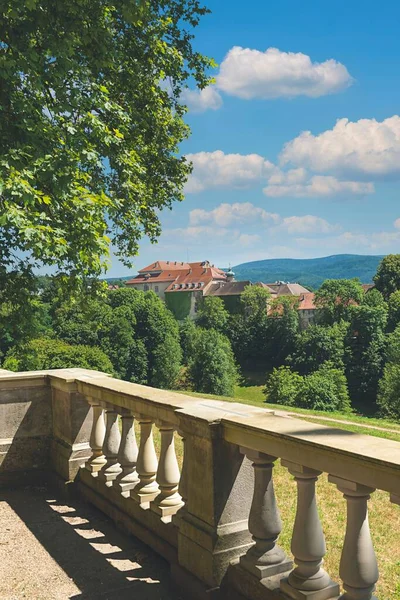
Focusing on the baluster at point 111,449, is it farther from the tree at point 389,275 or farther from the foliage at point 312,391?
the tree at point 389,275

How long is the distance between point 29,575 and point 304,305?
10150cm

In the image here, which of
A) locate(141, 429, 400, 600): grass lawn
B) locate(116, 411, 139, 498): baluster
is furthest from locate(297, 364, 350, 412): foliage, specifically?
locate(116, 411, 139, 498): baluster

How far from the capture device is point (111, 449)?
5.38 m

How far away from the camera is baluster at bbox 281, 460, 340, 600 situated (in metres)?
2.95

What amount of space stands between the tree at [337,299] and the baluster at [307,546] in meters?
78.2

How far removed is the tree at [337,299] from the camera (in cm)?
8025

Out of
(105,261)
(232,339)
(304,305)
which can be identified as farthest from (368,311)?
(105,261)

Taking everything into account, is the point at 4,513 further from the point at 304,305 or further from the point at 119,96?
the point at 304,305

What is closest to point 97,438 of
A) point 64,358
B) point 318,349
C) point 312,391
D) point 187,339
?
point 64,358

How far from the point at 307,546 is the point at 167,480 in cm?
163

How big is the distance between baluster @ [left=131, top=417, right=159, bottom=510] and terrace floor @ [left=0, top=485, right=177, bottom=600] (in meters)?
0.38

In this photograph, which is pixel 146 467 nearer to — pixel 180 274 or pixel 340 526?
pixel 340 526

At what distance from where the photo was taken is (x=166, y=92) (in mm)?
15016

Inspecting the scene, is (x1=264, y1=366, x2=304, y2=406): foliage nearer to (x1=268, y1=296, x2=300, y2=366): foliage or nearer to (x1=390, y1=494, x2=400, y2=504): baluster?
(x1=268, y1=296, x2=300, y2=366): foliage
